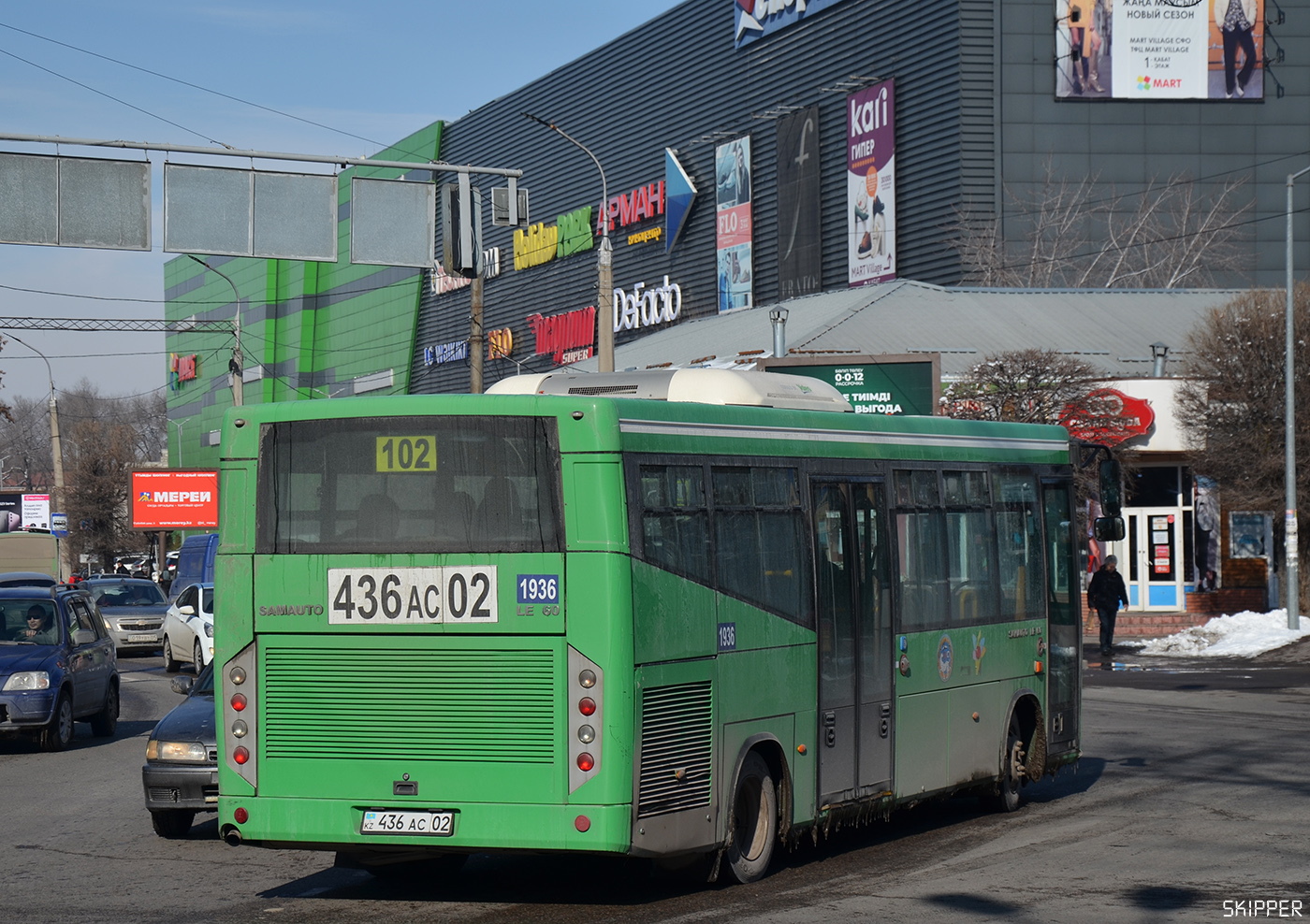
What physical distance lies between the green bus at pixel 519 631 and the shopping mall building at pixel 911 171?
22.8 metres

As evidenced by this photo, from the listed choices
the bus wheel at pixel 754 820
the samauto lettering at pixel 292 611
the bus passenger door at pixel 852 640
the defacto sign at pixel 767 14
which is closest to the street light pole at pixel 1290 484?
the defacto sign at pixel 767 14

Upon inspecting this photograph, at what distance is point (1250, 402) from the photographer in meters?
35.9

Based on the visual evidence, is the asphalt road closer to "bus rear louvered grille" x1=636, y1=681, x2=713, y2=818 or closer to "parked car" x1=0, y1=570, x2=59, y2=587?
"bus rear louvered grille" x1=636, y1=681, x2=713, y2=818

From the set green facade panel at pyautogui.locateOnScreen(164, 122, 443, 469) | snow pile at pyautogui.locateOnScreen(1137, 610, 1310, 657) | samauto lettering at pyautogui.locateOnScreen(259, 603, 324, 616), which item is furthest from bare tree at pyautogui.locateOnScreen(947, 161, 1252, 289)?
samauto lettering at pyautogui.locateOnScreen(259, 603, 324, 616)

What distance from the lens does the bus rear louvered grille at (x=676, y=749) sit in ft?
28.5

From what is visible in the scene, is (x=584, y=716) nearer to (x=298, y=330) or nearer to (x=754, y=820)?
(x=754, y=820)

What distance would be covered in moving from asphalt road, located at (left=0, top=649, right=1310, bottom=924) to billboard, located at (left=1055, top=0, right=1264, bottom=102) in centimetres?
3637

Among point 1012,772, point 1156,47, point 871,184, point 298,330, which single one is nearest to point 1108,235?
point 1156,47

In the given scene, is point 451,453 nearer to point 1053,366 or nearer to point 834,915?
point 834,915

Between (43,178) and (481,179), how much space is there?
58.9 metres

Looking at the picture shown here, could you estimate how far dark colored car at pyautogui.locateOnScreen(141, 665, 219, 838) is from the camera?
11539 mm

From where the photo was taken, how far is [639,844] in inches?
339

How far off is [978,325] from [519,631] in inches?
1338

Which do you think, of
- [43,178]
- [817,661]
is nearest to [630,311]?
[43,178]
